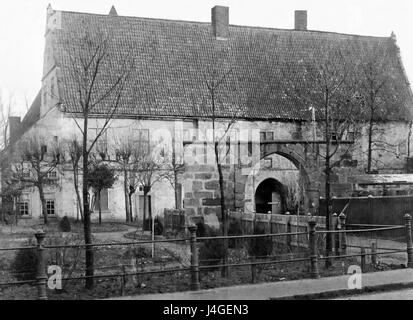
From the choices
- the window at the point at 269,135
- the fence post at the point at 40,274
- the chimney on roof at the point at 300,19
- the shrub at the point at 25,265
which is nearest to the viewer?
the fence post at the point at 40,274

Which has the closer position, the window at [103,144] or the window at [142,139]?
the window at [103,144]

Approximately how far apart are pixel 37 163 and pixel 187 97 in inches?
358

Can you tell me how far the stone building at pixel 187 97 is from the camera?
106 ft

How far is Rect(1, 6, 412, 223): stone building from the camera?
32.2 meters

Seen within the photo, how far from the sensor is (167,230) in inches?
1003

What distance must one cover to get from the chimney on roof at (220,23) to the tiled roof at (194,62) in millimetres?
369

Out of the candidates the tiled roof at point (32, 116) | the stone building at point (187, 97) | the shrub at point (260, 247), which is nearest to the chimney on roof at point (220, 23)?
the stone building at point (187, 97)

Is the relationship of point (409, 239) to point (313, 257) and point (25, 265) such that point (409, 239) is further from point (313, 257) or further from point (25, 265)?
point (25, 265)

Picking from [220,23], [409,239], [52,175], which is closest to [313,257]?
[409,239]

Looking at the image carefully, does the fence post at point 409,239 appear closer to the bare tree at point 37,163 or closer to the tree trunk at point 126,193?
the tree trunk at point 126,193

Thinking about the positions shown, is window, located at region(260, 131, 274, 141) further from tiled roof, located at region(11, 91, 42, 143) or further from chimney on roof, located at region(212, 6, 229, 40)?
tiled roof, located at region(11, 91, 42, 143)

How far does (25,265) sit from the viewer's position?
38.4 feet
